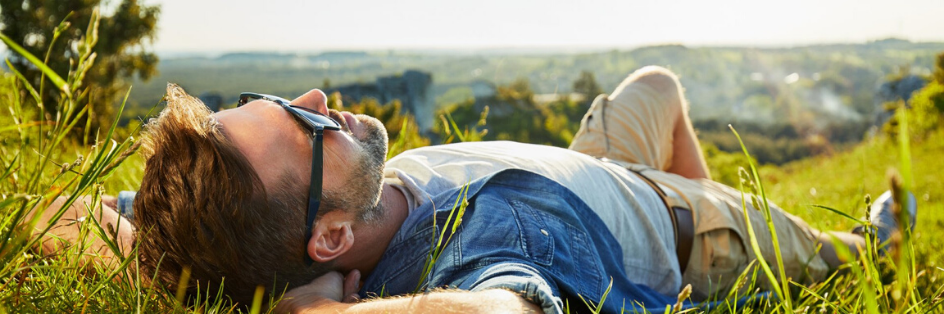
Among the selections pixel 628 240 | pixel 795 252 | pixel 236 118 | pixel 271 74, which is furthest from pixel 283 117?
pixel 271 74

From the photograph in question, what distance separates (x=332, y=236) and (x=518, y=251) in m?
0.64

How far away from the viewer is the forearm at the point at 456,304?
133 cm

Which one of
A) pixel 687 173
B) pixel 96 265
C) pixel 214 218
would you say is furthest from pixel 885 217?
pixel 96 265

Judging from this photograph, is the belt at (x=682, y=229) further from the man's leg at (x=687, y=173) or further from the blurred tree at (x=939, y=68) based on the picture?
the blurred tree at (x=939, y=68)

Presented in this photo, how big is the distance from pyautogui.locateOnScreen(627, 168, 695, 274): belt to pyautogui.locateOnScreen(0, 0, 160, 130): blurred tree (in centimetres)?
2698

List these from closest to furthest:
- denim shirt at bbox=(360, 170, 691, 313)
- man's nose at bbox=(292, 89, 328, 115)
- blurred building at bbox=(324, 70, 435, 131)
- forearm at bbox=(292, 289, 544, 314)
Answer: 1. forearm at bbox=(292, 289, 544, 314)
2. denim shirt at bbox=(360, 170, 691, 313)
3. man's nose at bbox=(292, 89, 328, 115)
4. blurred building at bbox=(324, 70, 435, 131)

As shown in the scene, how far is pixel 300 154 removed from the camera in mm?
1915

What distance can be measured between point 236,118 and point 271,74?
76659 mm

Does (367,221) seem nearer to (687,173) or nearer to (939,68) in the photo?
(687,173)

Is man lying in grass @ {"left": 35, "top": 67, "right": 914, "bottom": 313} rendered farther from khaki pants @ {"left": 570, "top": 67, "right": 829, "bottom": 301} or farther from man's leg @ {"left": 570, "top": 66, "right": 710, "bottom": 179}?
man's leg @ {"left": 570, "top": 66, "right": 710, "bottom": 179}

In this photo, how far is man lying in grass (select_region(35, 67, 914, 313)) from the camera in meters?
1.67

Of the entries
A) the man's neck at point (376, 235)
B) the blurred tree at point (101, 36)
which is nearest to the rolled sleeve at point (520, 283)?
the man's neck at point (376, 235)

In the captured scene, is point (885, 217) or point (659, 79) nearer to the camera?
point (885, 217)

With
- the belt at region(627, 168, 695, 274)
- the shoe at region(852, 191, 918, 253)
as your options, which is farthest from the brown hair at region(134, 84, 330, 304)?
the shoe at region(852, 191, 918, 253)
